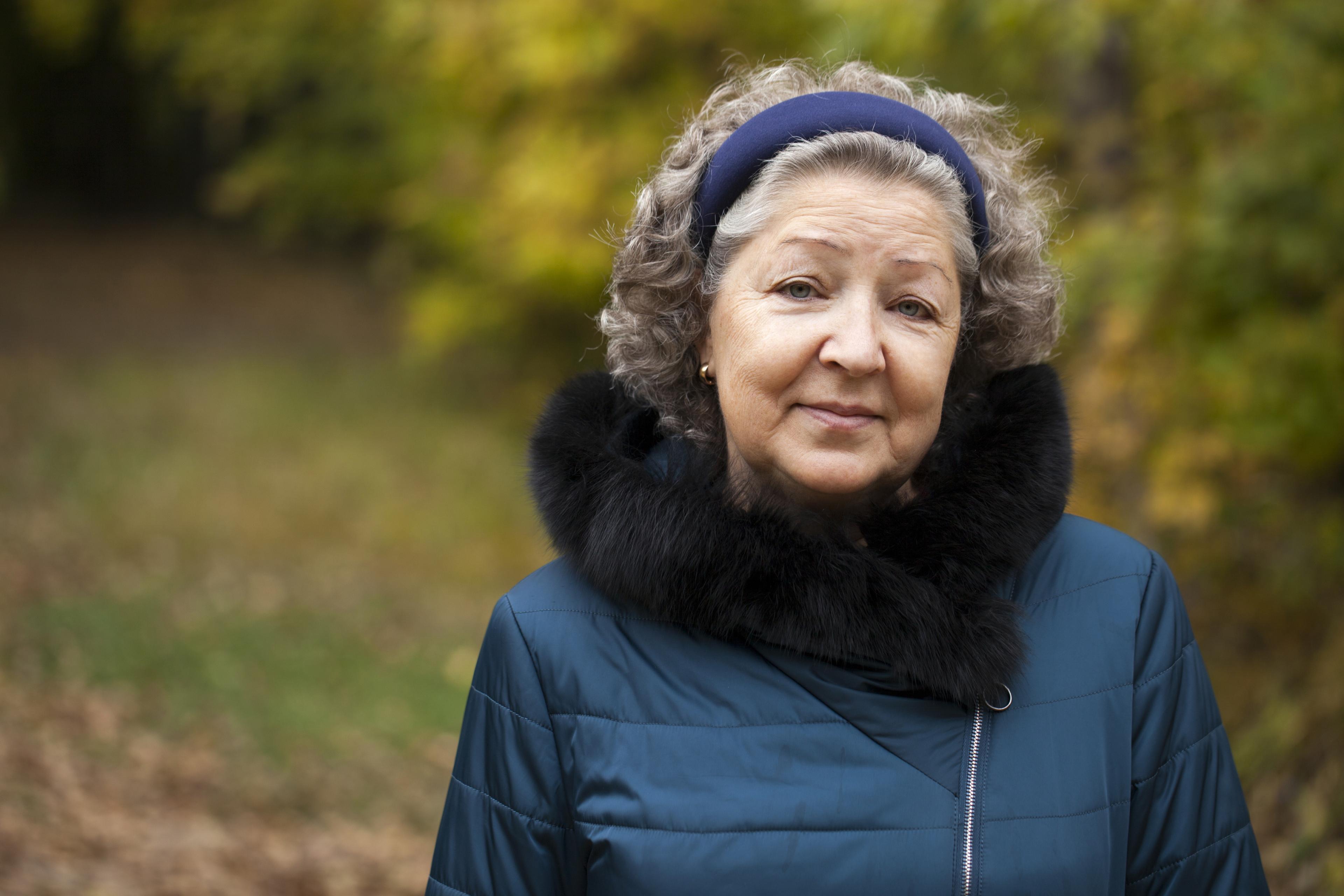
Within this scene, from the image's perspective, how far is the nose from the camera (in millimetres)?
1683

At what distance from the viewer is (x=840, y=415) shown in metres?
1.74

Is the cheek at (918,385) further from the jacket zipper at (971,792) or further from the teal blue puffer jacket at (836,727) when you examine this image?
the jacket zipper at (971,792)

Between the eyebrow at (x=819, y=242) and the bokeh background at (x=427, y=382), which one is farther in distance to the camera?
the bokeh background at (x=427, y=382)

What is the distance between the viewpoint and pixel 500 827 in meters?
1.69

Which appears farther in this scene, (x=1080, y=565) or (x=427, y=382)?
(x=427, y=382)

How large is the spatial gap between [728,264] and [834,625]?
0.62 meters

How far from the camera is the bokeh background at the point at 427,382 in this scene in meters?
4.49

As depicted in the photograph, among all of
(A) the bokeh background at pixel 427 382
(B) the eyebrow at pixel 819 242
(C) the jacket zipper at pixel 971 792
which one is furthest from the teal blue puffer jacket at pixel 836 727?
(A) the bokeh background at pixel 427 382

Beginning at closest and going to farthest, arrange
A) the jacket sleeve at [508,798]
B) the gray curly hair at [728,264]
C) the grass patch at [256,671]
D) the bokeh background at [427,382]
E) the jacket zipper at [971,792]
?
the jacket zipper at [971,792]
the jacket sleeve at [508,798]
the gray curly hair at [728,264]
the bokeh background at [427,382]
the grass patch at [256,671]

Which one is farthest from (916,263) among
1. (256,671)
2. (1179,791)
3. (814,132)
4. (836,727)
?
(256,671)

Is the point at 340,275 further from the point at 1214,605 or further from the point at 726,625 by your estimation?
the point at 726,625

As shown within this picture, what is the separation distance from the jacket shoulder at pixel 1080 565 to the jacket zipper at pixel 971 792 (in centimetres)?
23

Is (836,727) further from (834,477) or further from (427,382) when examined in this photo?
(427,382)

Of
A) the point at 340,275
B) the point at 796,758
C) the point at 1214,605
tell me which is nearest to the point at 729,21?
the point at 1214,605
